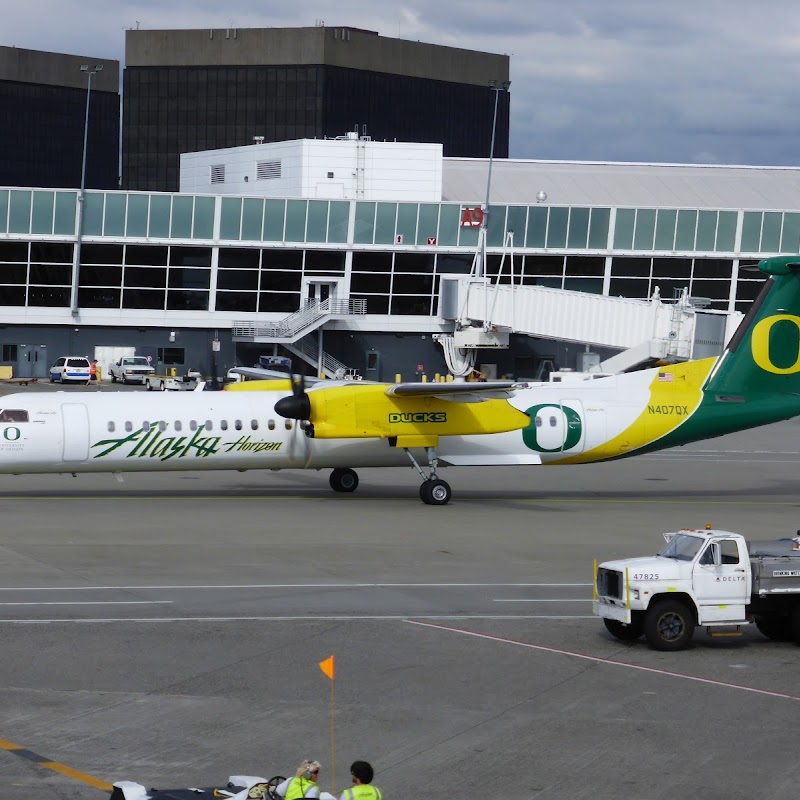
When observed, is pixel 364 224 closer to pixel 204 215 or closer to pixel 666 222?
pixel 204 215

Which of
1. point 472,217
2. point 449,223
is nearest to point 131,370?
point 449,223

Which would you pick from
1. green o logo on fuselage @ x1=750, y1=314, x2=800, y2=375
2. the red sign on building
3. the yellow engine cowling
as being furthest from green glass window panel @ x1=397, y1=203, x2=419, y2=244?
the yellow engine cowling

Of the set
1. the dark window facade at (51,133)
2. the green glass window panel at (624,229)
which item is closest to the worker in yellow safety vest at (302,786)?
the green glass window panel at (624,229)

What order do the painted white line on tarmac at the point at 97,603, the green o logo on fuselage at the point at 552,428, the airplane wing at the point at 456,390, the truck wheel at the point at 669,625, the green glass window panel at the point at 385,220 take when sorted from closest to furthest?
the truck wheel at the point at 669,625 → the painted white line on tarmac at the point at 97,603 → the airplane wing at the point at 456,390 → the green o logo on fuselage at the point at 552,428 → the green glass window panel at the point at 385,220

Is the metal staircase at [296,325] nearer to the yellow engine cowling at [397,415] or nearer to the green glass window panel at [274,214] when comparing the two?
the green glass window panel at [274,214]

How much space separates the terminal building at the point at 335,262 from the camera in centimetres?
8131

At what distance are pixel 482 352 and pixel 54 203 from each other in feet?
94.2

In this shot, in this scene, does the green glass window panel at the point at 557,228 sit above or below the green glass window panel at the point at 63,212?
above

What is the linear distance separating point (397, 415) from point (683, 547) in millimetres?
15365

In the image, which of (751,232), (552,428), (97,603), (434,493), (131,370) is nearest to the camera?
(97,603)

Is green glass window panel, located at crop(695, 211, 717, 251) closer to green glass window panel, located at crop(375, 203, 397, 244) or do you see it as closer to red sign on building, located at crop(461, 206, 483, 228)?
red sign on building, located at crop(461, 206, 483, 228)

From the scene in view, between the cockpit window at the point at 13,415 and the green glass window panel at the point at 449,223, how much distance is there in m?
52.7

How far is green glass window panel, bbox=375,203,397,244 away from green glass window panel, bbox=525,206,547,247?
28.6 ft

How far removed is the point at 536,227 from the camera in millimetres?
82812
